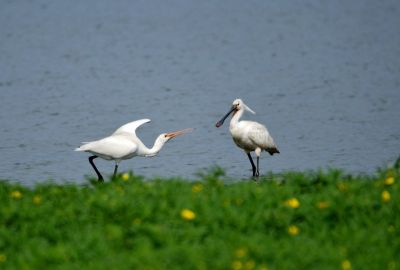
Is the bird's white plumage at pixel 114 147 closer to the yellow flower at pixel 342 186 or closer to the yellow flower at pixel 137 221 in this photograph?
the yellow flower at pixel 342 186

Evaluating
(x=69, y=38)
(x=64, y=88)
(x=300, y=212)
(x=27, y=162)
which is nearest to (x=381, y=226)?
(x=300, y=212)

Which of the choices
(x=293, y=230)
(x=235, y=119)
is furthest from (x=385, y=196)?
(x=235, y=119)

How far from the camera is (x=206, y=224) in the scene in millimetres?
8078

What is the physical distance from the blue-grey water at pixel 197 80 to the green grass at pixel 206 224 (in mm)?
5444

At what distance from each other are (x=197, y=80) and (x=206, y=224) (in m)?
14.5

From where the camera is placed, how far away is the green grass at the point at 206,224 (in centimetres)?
715

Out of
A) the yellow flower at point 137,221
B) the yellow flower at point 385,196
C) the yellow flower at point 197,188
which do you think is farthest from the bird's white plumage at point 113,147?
the yellow flower at point 385,196

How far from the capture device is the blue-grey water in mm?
15883

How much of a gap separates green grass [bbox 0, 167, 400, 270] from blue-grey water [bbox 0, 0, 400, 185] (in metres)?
5.44

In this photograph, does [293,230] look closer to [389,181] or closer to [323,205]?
[323,205]

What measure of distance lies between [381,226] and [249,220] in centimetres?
104

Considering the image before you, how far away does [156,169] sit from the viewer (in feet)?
49.2

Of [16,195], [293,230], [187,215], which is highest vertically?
[16,195]

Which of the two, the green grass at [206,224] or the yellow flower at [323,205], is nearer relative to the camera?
the green grass at [206,224]
